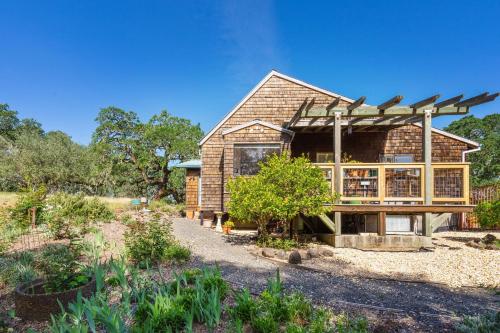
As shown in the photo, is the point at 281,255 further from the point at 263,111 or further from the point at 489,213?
the point at 489,213

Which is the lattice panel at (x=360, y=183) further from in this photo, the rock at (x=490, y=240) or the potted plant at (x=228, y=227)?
the potted plant at (x=228, y=227)

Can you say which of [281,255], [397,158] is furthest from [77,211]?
[397,158]

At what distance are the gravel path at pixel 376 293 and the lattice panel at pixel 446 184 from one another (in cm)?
466

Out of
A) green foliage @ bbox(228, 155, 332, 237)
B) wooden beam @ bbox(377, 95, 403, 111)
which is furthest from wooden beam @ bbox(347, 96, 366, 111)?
green foliage @ bbox(228, 155, 332, 237)

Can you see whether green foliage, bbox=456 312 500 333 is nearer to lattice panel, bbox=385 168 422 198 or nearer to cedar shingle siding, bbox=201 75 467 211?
A: lattice panel, bbox=385 168 422 198

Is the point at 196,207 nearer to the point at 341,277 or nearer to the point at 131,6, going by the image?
the point at 131,6

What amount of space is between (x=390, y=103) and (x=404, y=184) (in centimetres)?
271

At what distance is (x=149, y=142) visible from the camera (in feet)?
74.1

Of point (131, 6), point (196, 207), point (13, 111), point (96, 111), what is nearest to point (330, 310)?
point (196, 207)

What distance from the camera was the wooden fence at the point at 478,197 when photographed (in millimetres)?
14000

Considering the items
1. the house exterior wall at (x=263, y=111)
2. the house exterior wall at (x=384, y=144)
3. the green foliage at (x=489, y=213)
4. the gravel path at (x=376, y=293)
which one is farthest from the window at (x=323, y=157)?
the gravel path at (x=376, y=293)

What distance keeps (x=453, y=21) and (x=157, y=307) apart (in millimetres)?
19598

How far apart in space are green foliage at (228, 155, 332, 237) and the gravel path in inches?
67.8

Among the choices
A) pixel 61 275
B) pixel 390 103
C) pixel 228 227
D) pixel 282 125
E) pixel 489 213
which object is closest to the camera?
pixel 61 275
